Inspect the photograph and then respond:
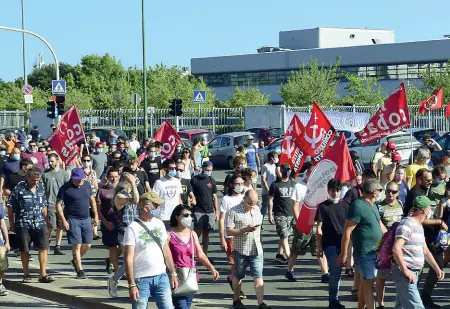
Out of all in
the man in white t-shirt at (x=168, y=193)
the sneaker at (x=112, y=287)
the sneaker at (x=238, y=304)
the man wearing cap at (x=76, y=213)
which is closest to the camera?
the sneaker at (x=112, y=287)

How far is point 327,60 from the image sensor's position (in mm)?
74562

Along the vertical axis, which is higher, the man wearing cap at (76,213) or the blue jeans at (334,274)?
the man wearing cap at (76,213)

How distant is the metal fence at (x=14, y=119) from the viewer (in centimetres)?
5675

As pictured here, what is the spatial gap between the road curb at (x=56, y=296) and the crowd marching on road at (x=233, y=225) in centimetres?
18

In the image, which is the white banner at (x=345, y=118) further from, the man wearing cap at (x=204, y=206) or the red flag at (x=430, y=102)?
the man wearing cap at (x=204, y=206)

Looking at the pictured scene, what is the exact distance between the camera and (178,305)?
9164 millimetres

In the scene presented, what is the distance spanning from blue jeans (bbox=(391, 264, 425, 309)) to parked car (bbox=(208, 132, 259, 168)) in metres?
25.7

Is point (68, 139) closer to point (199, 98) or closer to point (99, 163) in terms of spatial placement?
point (99, 163)

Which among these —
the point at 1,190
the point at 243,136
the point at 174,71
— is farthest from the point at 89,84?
the point at 1,190

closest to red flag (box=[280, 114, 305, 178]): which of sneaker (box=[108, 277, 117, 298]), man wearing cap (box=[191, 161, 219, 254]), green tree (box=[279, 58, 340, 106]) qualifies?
man wearing cap (box=[191, 161, 219, 254])

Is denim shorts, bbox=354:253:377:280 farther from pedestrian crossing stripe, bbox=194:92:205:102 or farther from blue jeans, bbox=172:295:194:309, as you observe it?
pedestrian crossing stripe, bbox=194:92:205:102

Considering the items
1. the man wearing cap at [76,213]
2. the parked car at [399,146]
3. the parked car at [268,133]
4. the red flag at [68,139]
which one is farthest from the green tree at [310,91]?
the man wearing cap at [76,213]

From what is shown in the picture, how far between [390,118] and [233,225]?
7.88 m

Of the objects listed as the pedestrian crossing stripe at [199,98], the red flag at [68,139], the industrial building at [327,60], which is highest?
the industrial building at [327,60]
